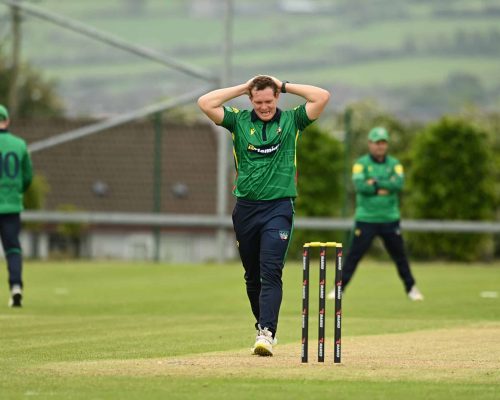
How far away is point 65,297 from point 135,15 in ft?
479

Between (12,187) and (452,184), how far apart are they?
1770cm

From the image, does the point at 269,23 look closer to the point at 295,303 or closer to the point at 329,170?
the point at 329,170

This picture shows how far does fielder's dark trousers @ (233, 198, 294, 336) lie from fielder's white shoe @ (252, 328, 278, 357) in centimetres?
9

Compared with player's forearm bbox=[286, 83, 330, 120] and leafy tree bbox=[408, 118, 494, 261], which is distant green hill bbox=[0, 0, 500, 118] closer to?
leafy tree bbox=[408, 118, 494, 261]

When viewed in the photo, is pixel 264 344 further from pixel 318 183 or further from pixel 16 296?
pixel 318 183

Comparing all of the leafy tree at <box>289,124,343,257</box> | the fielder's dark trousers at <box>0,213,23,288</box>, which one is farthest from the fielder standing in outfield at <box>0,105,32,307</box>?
A: the leafy tree at <box>289,124,343,257</box>

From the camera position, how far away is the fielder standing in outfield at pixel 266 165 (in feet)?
38.0

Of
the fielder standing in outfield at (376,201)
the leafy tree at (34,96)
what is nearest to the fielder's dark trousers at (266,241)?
the fielder standing in outfield at (376,201)

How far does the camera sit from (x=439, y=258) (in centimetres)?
3195

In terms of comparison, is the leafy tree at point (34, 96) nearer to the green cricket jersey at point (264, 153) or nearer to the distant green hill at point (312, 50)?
the distant green hill at point (312, 50)

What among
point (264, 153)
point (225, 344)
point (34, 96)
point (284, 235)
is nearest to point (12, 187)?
point (225, 344)

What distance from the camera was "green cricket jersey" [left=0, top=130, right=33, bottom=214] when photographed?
16.7 meters

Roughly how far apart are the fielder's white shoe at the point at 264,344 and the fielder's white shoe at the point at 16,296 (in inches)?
258

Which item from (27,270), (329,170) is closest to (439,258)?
(329,170)
